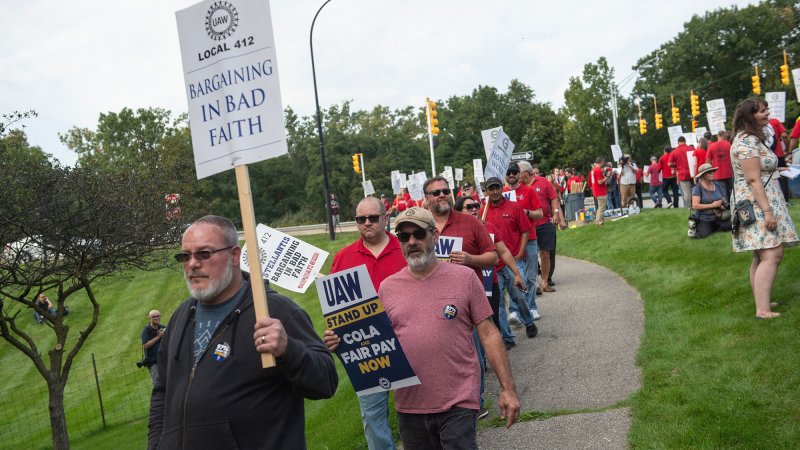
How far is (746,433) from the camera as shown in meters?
5.36

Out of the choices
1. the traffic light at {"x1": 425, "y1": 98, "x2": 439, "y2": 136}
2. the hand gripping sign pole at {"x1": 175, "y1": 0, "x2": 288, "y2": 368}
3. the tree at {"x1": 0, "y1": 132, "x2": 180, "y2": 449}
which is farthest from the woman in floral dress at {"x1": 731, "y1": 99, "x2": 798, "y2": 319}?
the traffic light at {"x1": 425, "y1": 98, "x2": 439, "y2": 136}

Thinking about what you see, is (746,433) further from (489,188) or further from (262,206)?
(262,206)

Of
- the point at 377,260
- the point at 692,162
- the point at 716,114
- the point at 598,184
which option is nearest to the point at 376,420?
the point at 377,260

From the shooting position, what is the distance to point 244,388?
3270mm

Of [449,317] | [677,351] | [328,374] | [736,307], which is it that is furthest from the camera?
[736,307]

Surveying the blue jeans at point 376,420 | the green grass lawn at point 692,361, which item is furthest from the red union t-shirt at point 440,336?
the green grass lawn at point 692,361

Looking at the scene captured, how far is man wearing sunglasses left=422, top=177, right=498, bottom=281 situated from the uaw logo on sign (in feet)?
10.9

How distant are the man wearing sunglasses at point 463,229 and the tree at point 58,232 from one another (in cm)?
679

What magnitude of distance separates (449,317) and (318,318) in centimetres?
1711

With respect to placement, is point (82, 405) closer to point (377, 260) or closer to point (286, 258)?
point (286, 258)

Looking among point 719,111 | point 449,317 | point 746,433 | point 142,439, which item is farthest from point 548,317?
point 719,111

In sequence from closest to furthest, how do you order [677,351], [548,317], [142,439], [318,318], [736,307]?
1. [677,351]
2. [736,307]
3. [548,317]
4. [142,439]
5. [318,318]

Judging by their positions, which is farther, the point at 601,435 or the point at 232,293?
the point at 601,435

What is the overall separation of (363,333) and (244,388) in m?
1.15
